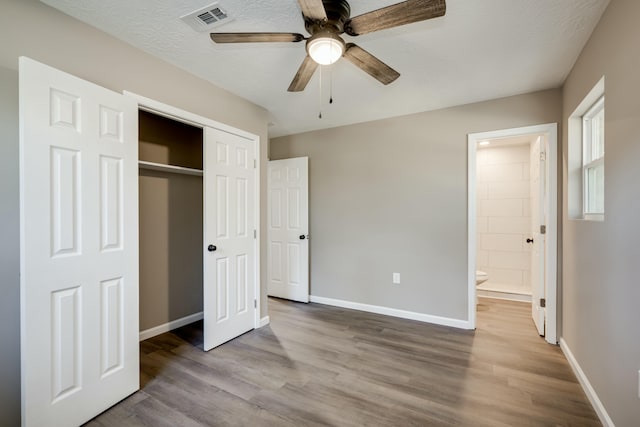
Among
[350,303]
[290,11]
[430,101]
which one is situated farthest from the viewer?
[350,303]

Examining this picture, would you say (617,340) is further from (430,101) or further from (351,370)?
(430,101)

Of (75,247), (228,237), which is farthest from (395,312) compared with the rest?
(75,247)

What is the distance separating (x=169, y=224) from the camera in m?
3.20

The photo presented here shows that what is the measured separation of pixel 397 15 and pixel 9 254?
238 cm

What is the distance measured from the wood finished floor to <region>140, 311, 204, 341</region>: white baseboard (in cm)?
8

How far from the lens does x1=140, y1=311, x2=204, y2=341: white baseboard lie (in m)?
2.93

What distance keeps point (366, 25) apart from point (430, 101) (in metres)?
1.89

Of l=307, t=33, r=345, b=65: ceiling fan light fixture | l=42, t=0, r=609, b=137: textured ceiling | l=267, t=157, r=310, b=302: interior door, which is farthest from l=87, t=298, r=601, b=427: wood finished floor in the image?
l=42, t=0, r=609, b=137: textured ceiling

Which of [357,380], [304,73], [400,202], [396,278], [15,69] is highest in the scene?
[304,73]

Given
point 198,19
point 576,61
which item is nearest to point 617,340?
point 576,61

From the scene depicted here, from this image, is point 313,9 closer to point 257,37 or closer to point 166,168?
point 257,37

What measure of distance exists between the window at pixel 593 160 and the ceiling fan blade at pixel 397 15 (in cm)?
163

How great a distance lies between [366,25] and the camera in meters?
1.50

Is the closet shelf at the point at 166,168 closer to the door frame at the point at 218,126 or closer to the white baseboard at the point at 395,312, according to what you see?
the door frame at the point at 218,126
